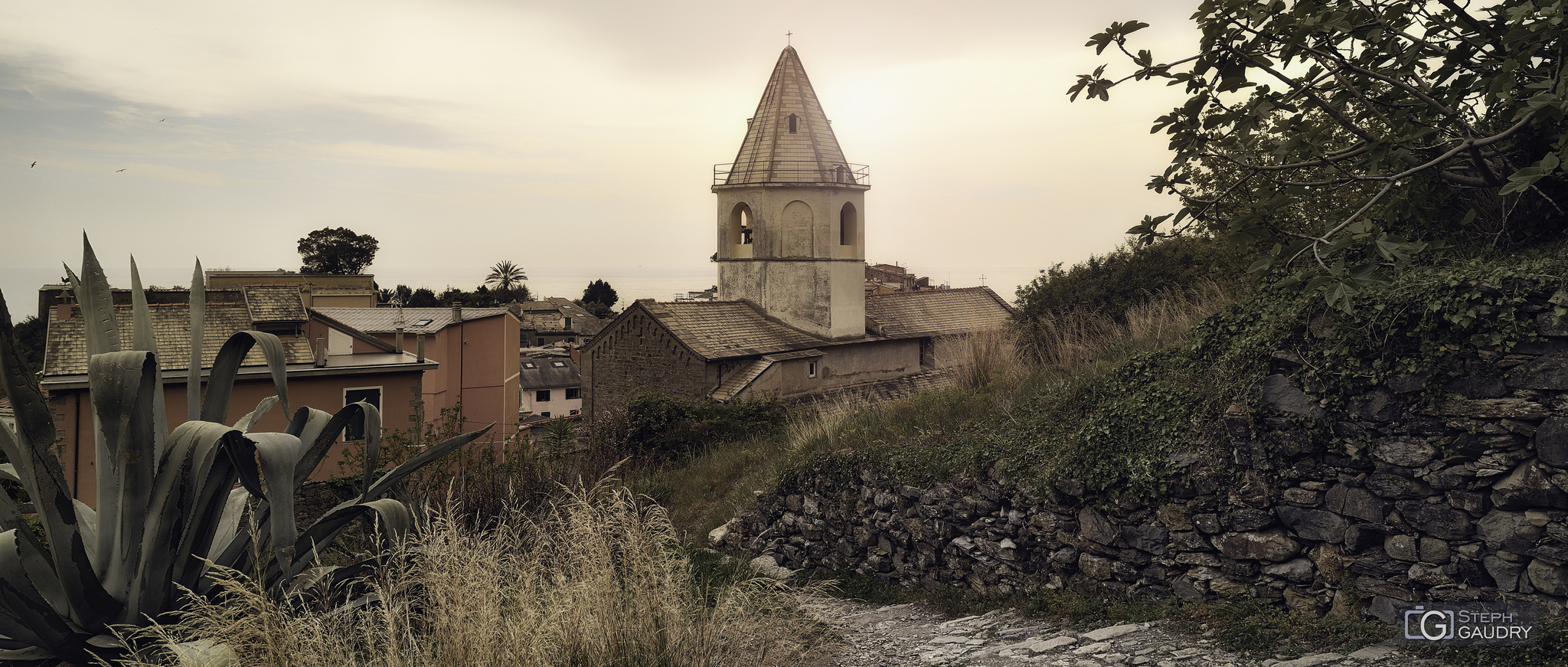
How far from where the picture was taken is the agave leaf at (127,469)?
3922mm

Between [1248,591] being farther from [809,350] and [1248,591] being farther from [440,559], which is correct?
[809,350]

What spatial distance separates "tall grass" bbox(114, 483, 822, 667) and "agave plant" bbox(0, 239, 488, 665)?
9.7 inches

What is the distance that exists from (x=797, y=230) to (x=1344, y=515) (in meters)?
25.3

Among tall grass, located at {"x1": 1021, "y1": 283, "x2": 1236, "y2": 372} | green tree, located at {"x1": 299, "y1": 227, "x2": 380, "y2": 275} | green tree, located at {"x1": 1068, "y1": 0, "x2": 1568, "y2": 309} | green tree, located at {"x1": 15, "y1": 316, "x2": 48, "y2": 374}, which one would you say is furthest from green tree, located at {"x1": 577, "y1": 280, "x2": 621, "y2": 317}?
green tree, located at {"x1": 1068, "y1": 0, "x2": 1568, "y2": 309}

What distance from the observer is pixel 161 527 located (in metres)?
4.14

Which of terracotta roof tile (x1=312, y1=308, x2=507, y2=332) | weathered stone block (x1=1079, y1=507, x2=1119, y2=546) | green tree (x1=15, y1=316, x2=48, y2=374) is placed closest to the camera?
weathered stone block (x1=1079, y1=507, x2=1119, y2=546)

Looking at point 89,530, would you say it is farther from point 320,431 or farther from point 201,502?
point 320,431

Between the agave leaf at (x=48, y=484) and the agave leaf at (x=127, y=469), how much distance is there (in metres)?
0.15

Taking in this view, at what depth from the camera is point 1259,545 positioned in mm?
5246

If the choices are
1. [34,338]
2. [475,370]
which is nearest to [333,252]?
[34,338]

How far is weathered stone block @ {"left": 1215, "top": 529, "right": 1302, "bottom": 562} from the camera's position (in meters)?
5.16

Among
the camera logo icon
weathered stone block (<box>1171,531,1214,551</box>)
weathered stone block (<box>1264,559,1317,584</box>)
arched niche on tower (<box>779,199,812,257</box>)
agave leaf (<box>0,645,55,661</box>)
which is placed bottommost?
the camera logo icon

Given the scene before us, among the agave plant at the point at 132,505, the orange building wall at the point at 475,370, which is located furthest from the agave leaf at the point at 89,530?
the orange building wall at the point at 475,370

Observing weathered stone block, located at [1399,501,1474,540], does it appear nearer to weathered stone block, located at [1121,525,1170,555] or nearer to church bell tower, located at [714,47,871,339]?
weathered stone block, located at [1121,525,1170,555]
